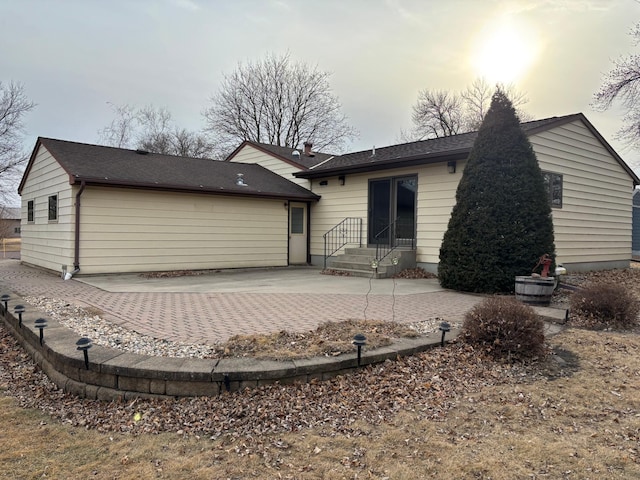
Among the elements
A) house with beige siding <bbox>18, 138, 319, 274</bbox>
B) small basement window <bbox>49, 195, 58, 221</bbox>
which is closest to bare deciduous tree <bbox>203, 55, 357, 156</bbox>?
house with beige siding <bbox>18, 138, 319, 274</bbox>

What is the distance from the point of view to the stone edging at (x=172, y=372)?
316 centimetres

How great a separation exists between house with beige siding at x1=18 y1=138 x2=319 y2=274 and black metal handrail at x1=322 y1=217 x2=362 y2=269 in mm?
978

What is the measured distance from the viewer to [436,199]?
10.3 m

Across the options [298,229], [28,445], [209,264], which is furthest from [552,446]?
[298,229]

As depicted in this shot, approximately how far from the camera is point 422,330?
473cm

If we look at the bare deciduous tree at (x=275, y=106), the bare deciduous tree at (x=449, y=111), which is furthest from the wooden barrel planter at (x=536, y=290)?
the bare deciduous tree at (x=449, y=111)

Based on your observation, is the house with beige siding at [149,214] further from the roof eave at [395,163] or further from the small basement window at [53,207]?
the roof eave at [395,163]

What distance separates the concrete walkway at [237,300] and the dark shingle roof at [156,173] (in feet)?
7.84

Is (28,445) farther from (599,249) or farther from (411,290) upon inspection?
(599,249)

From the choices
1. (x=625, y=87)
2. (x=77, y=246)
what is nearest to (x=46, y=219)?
(x=77, y=246)

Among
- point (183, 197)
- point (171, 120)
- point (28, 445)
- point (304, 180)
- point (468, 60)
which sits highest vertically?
point (171, 120)

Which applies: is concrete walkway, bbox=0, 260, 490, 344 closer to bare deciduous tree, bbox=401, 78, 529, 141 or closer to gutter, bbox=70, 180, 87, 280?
gutter, bbox=70, 180, 87, 280

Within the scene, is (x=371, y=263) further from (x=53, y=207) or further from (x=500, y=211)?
(x=53, y=207)

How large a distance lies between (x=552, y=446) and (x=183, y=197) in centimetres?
1034
